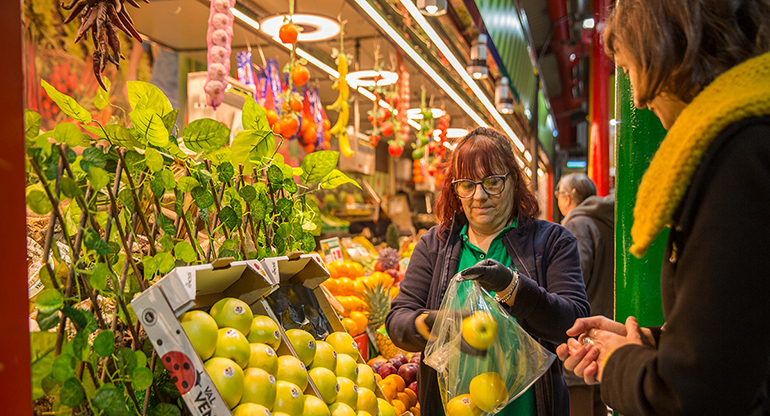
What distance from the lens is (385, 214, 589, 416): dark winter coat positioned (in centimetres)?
149

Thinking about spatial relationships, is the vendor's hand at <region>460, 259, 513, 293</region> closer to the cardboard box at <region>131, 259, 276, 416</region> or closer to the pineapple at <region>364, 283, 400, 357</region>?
the cardboard box at <region>131, 259, 276, 416</region>

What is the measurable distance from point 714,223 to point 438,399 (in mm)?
1184

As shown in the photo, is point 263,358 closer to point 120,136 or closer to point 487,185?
point 120,136

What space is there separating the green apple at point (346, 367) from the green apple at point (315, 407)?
0.19m

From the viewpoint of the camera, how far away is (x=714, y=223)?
68cm

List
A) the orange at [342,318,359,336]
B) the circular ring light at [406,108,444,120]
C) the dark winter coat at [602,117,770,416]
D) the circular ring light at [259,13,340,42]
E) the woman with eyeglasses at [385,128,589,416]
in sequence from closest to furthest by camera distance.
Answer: the dark winter coat at [602,117,770,416]
the woman with eyeglasses at [385,128,589,416]
the orange at [342,318,359,336]
the circular ring light at [259,13,340,42]
the circular ring light at [406,108,444,120]

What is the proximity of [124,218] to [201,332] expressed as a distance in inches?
12.7

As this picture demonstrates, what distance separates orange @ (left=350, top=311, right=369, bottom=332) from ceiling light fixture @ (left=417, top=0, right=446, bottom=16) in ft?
5.63

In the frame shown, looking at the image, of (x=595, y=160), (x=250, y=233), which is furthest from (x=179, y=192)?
(x=595, y=160)

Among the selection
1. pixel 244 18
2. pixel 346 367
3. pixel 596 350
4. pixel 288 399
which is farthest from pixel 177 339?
pixel 244 18

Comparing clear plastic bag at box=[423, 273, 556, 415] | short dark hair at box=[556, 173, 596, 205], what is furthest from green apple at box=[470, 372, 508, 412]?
short dark hair at box=[556, 173, 596, 205]

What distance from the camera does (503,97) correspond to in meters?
5.28

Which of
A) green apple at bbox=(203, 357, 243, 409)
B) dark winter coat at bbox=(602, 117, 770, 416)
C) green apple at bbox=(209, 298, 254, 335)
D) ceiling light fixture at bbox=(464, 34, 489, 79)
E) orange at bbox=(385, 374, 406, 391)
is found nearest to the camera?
dark winter coat at bbox=(602, 117, 770, 416)

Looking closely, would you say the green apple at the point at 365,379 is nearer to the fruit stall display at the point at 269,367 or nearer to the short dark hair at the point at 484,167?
the fruit stall display at the point at 269,367
